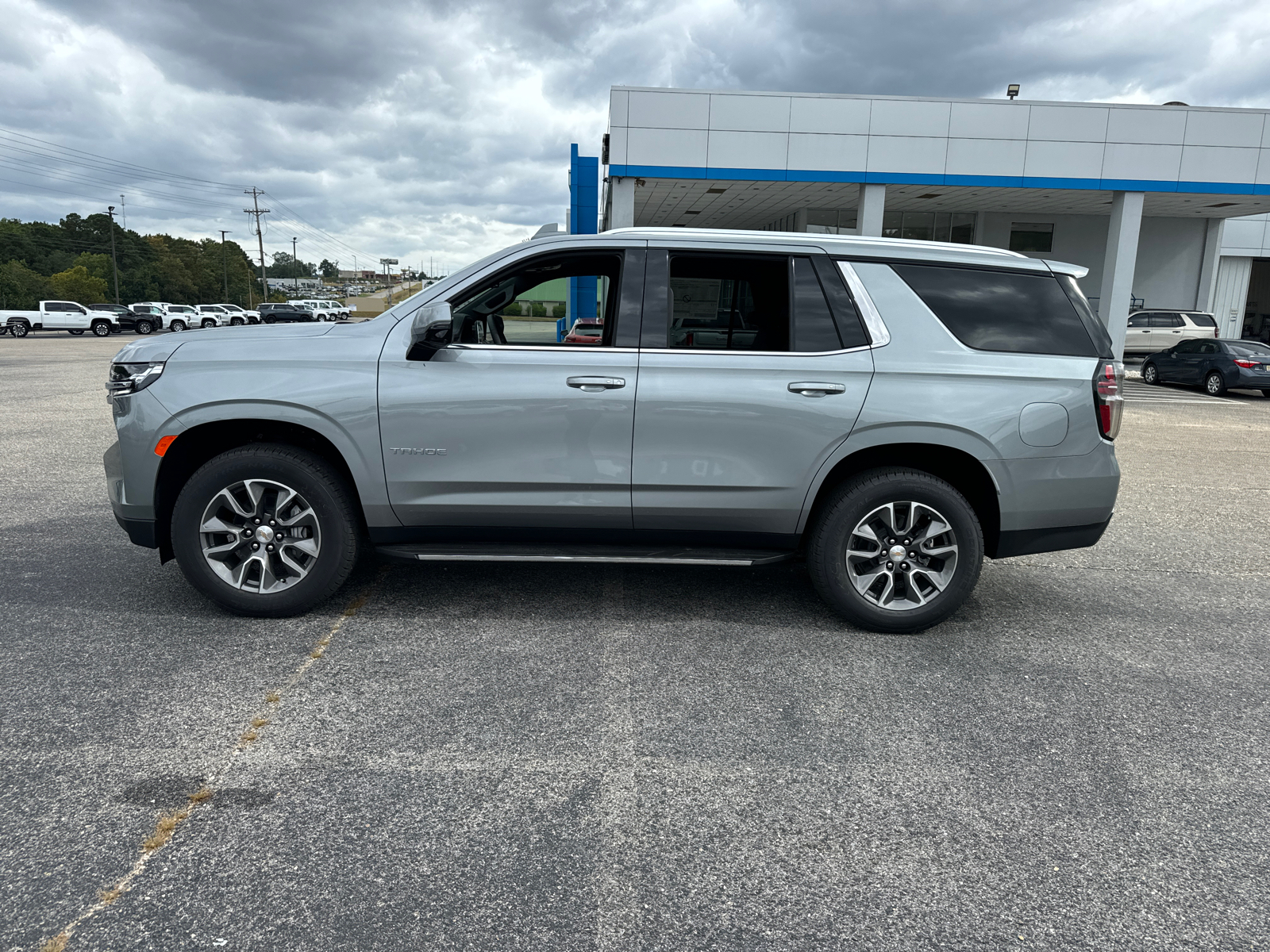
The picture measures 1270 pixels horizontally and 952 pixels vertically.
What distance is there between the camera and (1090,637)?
14.9 ft

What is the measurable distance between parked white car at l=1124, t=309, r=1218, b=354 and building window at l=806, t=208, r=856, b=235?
30.7 feet

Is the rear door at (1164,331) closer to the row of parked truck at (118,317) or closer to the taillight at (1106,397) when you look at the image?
the taillight at (1106,397)

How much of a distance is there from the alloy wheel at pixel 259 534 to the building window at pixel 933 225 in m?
26.3

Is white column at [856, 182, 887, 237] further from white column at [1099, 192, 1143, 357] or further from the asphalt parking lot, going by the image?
the asphalt parking lot

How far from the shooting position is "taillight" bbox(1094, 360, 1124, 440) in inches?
169

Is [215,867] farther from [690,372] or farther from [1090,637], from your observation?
[1090,637]


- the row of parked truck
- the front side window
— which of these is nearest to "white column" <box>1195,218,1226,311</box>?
the front side window

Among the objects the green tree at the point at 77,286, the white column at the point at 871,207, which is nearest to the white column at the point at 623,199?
the white column at the point at 871,207

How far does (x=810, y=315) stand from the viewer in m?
4.35

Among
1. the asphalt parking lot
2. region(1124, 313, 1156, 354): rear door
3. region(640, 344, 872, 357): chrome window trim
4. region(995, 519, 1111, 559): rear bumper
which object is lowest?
the asphalt parking lot

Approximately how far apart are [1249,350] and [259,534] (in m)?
22.3

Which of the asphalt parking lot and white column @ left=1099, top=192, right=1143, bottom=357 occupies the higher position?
white column @ left=1099, top=192, right=1143, bottom=357

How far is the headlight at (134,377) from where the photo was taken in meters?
4.24

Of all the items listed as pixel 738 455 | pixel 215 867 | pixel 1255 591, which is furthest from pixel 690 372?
pixel 1255 591
